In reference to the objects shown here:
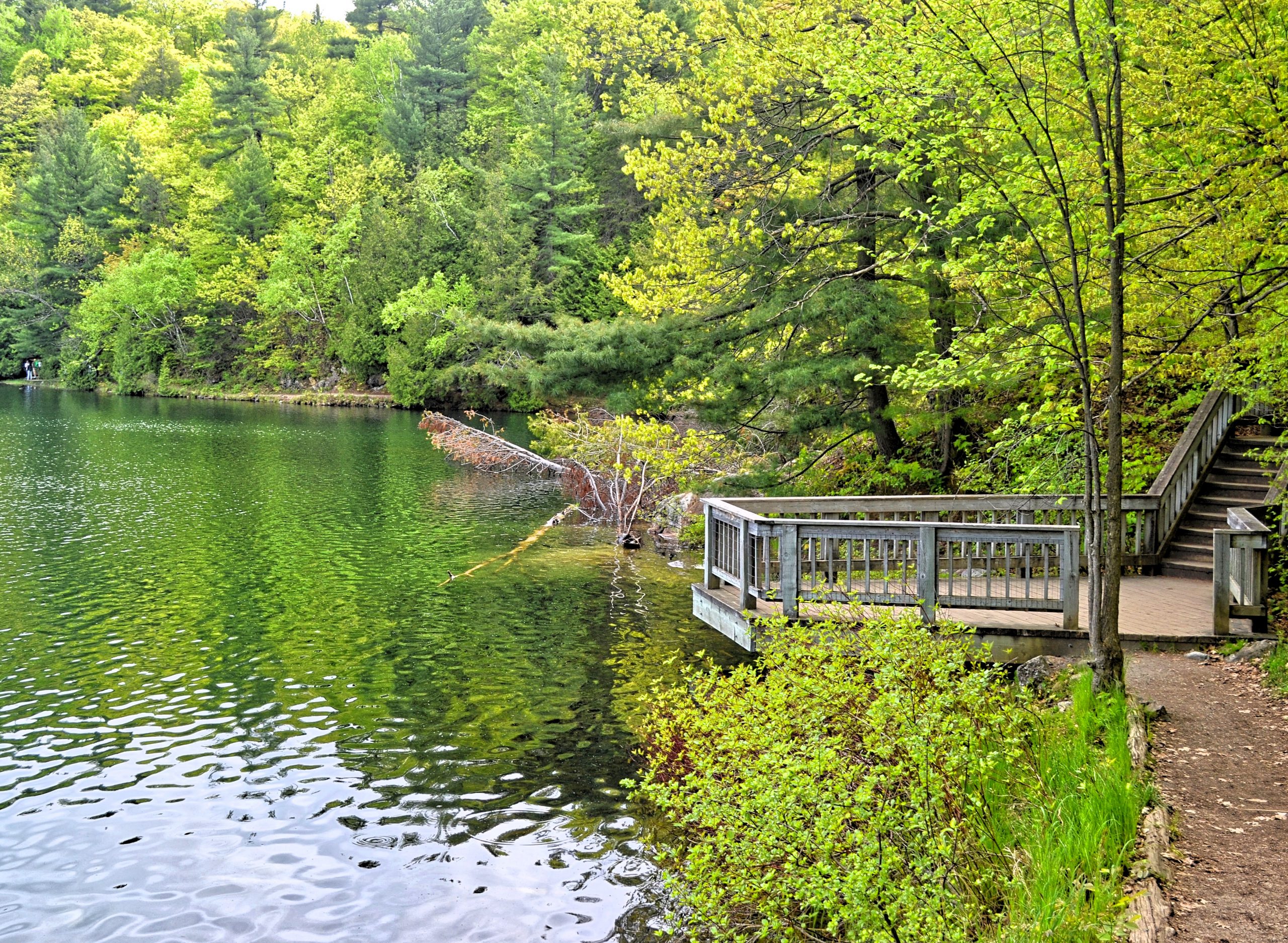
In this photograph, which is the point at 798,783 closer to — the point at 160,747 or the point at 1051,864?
the point at 1051,864

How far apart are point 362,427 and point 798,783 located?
43.1 meters

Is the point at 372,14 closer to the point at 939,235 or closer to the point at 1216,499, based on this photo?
the point at 939,235

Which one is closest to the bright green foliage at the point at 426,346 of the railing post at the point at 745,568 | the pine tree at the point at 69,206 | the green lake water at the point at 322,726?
the pine tree at the point at 69,206

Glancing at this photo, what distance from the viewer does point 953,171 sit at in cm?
1341

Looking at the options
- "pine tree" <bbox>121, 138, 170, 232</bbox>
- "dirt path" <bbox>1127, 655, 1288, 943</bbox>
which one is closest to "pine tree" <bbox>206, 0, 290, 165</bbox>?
"pine tree" <bbox>121, 138, 170, 232</bbox>

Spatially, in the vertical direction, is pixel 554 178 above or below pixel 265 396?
above

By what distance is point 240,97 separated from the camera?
75.6 meters

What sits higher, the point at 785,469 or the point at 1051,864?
the point at 785,469

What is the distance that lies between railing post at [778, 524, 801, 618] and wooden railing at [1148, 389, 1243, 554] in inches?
196

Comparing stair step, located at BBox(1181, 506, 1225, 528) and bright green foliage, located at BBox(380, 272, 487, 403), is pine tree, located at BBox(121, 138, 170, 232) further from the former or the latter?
stair step, located at BBox(1181, 506, 1225, 528)

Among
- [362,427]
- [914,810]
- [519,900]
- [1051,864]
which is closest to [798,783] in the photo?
[914,810]

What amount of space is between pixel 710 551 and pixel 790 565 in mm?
1906

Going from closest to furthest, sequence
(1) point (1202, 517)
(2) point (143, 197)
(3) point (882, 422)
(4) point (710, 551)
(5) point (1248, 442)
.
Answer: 1. (4) point (710, 551)
2. (1) point (1202, 517)
3. (5) point (1248, 442)
4. (3) point (882, 422)
5. (2) point (143, 197)

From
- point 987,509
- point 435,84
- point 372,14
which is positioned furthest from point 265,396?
point 987,509
